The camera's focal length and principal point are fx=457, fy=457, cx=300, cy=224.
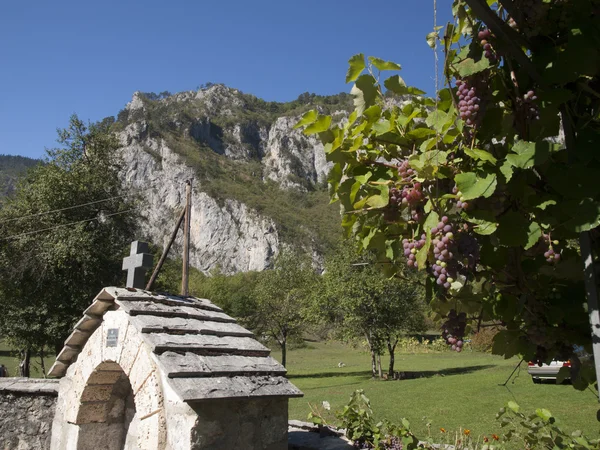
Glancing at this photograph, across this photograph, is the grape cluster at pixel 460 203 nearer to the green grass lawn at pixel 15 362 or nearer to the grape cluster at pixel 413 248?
the grape cluster at pixel 413 248

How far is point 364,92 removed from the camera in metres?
1.73

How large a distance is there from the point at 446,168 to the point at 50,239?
63.5 ft

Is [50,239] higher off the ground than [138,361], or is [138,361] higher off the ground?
[50,239]

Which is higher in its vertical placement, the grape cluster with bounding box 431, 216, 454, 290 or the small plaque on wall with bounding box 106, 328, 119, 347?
the grape cluster with bounding box 431, 216, 454, 290

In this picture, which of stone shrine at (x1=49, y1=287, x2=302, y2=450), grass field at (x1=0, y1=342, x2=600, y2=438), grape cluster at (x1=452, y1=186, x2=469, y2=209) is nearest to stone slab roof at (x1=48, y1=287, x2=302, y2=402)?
stone shrine at (x1=49, y1=287, x2=302, y2=450)

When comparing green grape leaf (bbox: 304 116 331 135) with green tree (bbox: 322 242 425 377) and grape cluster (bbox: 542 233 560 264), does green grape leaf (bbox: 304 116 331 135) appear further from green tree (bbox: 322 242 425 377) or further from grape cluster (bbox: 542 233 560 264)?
green tree (bbox: 322 242 425 377)

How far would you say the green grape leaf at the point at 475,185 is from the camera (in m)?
1.34

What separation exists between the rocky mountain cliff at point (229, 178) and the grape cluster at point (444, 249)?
255 ft

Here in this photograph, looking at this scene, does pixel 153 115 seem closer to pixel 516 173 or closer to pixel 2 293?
pixel 2 293

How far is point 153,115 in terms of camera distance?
120 metres

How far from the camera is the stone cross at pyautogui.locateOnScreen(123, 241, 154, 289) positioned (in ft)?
16.4

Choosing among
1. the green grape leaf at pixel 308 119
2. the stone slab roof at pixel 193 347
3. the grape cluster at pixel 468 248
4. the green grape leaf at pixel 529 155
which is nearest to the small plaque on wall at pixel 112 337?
the stone slab roof at pixel 193 347

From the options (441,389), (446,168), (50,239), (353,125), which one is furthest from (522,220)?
(50,239)

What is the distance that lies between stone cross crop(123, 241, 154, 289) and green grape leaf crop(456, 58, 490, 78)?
164 inches
